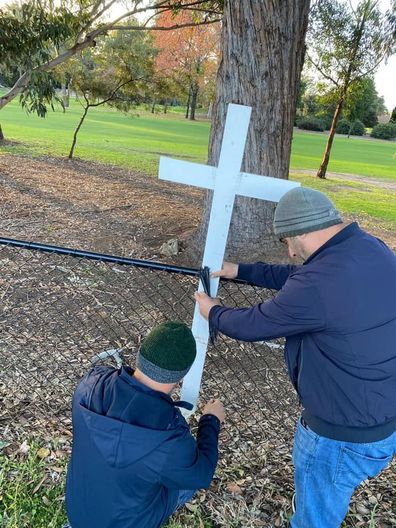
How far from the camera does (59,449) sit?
2754 millimetres

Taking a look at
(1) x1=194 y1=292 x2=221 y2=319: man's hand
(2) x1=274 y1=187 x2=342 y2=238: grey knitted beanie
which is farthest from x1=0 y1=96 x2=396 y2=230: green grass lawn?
(2) x1=274 y1=187 x2=342 y2=238: grey knitted beanie

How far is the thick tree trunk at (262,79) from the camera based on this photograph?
13.6ft

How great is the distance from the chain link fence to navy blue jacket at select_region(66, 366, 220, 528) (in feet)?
2.74

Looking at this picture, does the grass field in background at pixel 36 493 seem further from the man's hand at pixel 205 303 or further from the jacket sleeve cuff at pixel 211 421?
the man's hand at pixel 205 303

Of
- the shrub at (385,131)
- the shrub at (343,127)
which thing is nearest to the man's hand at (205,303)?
the shrub at (343,127)

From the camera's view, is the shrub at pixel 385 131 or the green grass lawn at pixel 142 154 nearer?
the green grass lawn at pixel 142 154

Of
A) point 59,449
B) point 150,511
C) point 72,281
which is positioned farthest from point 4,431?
point 72,281

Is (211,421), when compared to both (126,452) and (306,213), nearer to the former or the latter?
(126,452)

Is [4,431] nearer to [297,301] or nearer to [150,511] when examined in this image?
[150,511]

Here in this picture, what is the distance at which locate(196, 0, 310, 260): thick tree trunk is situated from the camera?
4.13 metres

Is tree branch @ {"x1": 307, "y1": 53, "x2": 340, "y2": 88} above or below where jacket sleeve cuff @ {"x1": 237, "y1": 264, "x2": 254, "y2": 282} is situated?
above

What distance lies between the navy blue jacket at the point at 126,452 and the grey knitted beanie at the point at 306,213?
2.58 ft

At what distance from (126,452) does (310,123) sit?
57.7m

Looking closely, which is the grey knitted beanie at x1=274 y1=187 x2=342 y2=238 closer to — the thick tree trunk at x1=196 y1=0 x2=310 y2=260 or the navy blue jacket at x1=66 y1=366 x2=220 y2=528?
the navy blue jacket at x1=66 y1=366 x2=220 y2=528
